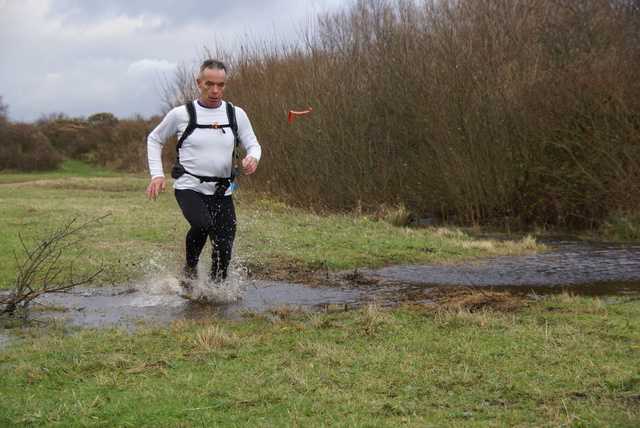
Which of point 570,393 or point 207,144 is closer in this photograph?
point 570,393

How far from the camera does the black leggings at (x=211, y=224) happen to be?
6535mm

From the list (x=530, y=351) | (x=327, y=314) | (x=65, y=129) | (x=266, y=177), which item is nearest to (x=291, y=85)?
(x=266, y=177)

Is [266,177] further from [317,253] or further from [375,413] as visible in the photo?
[375,413]

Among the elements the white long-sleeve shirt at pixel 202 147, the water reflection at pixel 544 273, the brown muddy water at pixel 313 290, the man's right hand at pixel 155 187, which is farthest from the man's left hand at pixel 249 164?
the water reflection at pixel 544 273

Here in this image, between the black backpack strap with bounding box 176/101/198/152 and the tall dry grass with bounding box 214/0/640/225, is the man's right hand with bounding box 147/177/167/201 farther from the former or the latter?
the tall dry grass with bounding box 214/0/640/225

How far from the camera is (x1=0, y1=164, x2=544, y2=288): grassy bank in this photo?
925 cm

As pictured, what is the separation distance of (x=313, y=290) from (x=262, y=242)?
339 centimetres

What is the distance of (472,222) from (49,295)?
34.0ft

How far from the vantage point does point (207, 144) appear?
6488 mm

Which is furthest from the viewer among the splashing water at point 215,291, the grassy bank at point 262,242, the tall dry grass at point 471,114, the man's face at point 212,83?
the tall dry grass at point 471,114

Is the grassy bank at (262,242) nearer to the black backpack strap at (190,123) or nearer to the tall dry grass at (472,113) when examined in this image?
the black backpack strap at (190,123)

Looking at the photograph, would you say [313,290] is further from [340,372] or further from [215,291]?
[340,372]

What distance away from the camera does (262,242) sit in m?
10.9

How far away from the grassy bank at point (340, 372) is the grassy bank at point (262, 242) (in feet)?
7.59
